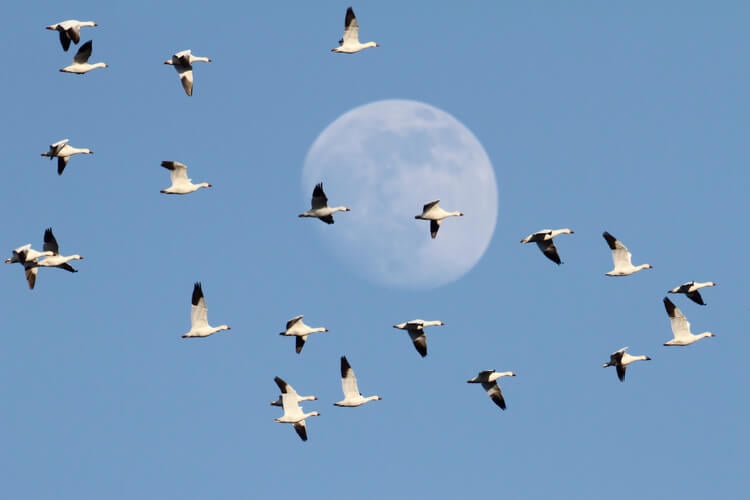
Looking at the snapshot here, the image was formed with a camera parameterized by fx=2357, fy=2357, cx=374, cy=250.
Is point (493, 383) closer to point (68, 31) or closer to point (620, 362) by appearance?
point (620, 362)

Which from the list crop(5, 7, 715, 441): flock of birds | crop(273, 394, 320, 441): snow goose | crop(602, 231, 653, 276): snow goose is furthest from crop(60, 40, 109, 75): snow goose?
crop(602, 231, 653, 276): snow goose

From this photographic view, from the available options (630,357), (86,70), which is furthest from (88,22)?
(630,357)

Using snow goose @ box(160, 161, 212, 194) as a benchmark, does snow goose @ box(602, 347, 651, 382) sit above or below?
below

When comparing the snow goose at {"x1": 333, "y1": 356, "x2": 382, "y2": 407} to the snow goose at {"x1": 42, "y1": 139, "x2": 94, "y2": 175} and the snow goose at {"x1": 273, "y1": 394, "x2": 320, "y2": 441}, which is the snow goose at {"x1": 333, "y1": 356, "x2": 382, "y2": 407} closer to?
the snow goose at {"x1": 273, "y1": 394, "x2": 320, "y2": 441}

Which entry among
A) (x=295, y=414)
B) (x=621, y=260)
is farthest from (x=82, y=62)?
(x=621, y=260)

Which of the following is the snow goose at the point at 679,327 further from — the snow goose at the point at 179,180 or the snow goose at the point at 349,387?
the snow goose at the point at 179,180

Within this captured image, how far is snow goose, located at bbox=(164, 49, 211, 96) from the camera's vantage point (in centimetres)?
7462

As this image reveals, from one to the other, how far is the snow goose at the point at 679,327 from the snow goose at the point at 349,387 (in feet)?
33.4

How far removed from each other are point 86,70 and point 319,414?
534 inches

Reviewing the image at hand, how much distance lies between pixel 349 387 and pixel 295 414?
1.97m

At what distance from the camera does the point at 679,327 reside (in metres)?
76.8

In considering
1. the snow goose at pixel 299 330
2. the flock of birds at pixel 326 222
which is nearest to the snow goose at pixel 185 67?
the flock of birds at pixel 326 222

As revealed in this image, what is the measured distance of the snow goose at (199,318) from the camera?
75500mm

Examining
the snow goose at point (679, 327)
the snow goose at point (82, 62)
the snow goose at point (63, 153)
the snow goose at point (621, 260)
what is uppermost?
the snow goose at point (82, 62)
